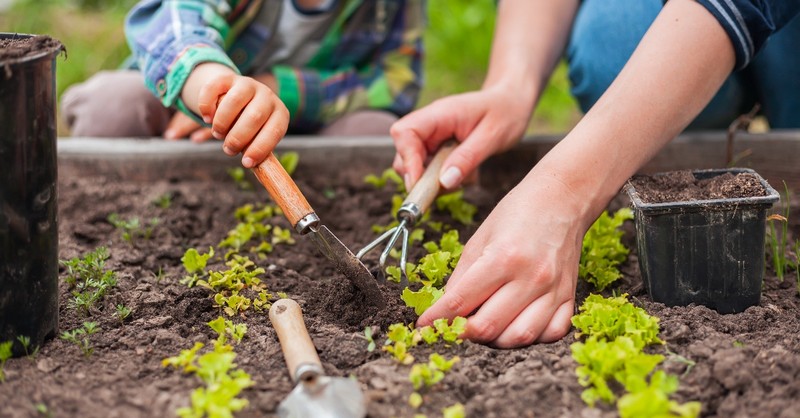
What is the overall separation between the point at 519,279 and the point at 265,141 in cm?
63

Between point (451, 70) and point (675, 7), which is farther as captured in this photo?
point (451, 70)

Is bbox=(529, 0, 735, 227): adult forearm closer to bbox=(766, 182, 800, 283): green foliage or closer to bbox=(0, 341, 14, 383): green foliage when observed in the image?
bbox=(766, 182, 800, 283): green foliage

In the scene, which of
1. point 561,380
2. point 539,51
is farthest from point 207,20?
point 561,380

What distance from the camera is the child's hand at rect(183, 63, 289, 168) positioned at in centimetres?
184

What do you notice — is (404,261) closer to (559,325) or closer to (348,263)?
(348,263)

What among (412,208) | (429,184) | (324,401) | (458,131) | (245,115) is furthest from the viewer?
(458,131)

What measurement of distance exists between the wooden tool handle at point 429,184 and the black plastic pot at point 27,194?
86cm

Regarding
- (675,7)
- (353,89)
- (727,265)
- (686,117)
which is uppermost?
(675,7)

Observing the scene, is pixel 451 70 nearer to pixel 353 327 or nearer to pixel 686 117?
pixel 686 117

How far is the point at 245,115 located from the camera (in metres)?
1.84

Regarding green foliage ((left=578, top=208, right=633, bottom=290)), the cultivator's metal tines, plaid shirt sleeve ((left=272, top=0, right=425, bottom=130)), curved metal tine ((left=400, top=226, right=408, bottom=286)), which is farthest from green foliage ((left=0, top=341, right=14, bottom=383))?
plaid shirt sleeve ((left=272, top=0, right=425, bottom=130))

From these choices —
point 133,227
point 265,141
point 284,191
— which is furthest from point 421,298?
point 133,227

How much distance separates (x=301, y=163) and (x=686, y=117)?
135 centimetres

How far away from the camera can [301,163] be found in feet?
9.56
